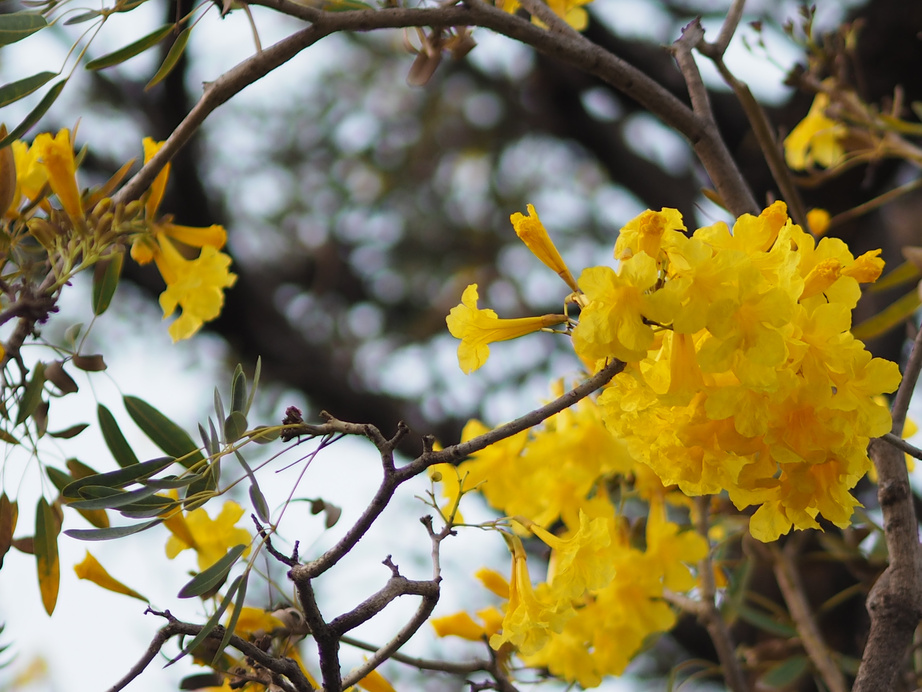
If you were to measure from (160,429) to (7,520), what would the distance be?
0.15 metres

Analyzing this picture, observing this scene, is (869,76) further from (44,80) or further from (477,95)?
(44,80)

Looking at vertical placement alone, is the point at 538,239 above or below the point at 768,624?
above

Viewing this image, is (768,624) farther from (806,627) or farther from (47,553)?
(47,553)

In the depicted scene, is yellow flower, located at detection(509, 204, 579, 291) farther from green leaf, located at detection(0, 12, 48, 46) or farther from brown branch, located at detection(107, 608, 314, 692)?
green leaf, located at detection(0, 12, 48, 46)

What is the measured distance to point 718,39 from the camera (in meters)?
0.92

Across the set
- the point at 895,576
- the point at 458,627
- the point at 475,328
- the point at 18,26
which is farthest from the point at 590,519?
the point at 18,26

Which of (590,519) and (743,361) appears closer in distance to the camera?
(743,361)

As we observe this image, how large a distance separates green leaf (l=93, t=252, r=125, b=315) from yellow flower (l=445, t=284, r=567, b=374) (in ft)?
1.21

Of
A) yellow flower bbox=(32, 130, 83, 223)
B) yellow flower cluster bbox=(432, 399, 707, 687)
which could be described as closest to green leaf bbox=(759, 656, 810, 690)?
yellow flower cluster bbox=(432, 399, 707, 687)

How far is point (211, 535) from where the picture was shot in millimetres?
909

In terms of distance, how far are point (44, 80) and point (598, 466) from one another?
2.69 feet

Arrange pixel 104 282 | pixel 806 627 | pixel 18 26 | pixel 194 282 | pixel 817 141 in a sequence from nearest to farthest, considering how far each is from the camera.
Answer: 1. pixel 18 26
2. pixel 104 282
3. pixel 194 282
4. pixel 806 627
5. pixel 817 141

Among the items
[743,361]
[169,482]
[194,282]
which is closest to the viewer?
[743,361]

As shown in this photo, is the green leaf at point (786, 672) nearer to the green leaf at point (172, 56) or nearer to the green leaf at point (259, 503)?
the green leaf at point (259, 503)
